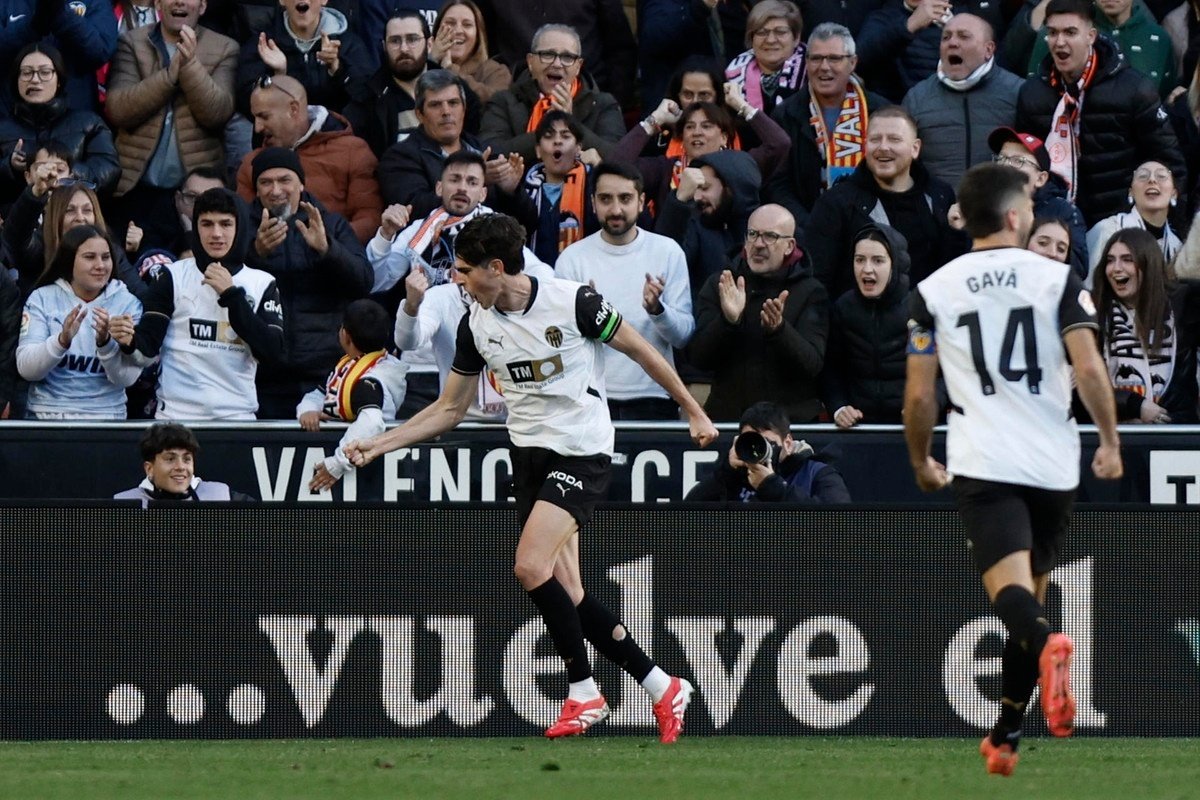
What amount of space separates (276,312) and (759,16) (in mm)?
3923

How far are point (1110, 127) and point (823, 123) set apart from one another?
67.6 inches

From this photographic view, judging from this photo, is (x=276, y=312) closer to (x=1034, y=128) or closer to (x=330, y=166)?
(x=330, y=166)

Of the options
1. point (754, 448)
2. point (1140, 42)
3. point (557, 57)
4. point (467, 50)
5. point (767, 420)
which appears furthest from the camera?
point (467, 50)

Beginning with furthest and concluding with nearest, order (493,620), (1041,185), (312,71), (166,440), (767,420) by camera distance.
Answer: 1. (312,71)
2. (1041,185)
3. (166,440)
4. (767,420)
5. (493,620)

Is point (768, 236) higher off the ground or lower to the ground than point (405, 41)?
lower

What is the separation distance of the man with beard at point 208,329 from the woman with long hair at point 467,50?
94.3 inches

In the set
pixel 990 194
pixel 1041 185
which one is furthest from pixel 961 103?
pixel 990 194

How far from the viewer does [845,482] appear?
35.2ft

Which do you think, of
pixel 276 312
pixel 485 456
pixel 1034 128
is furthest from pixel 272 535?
pixel 1034 128

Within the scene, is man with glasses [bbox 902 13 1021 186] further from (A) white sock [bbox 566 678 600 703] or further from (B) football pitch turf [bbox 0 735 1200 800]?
(A) white sock [bbox 566 678 600 703]

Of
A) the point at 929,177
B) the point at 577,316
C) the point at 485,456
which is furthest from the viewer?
the point at 929,177

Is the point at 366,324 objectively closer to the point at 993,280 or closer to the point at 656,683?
the point at 656,683

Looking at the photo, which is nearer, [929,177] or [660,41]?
[929,177]

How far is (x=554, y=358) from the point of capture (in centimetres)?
884
